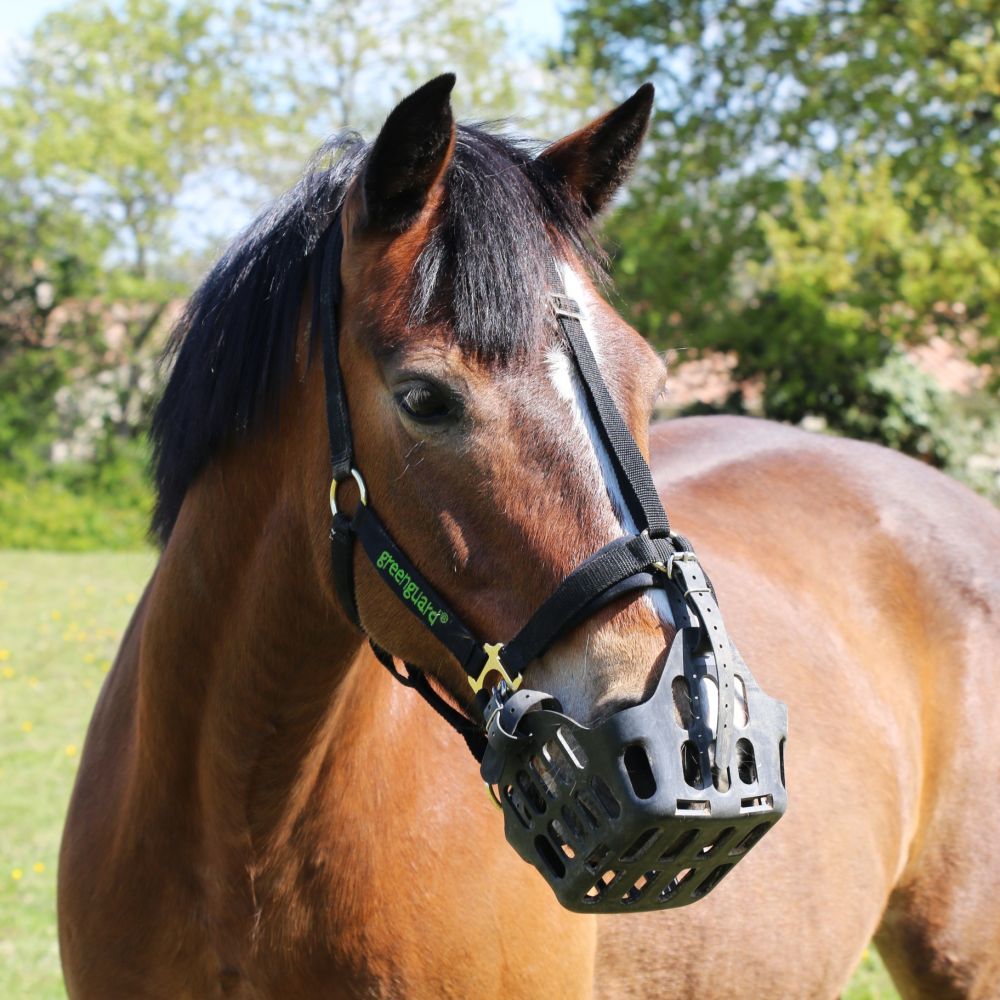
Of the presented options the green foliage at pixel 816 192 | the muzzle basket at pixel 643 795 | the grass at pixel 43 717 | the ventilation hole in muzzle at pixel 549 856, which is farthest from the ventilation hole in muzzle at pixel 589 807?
the green foliage at pixel 816 192

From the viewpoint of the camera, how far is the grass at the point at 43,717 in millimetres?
4895

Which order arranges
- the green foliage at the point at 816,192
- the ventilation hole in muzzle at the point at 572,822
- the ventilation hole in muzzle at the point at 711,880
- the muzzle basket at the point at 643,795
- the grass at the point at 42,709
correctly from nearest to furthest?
the muzzle basket at the point at 643,795
the ventilation hole in muzzle at the point at 572,822
the ventilation hole in muzzle at the point at 711,880
the grass at the point at 42,709
the green foliage at the point at 816,192

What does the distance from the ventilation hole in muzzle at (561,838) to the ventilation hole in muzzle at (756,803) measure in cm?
27

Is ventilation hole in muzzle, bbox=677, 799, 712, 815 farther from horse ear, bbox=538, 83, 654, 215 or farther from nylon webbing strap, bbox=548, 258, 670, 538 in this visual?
horse ear, bbox=538, 83, 654, 215

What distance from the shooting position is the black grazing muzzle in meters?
1.57

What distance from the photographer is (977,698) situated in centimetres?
348

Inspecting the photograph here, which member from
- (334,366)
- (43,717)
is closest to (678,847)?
(334,366)

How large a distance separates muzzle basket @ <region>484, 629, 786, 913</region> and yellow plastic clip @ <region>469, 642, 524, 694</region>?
0.28 feet

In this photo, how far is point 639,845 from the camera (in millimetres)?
1627

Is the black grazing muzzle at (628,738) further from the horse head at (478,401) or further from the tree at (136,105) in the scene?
the tree at (136,105)

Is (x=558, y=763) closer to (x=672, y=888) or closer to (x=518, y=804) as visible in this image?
(x=518, y=804)

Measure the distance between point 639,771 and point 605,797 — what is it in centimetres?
7

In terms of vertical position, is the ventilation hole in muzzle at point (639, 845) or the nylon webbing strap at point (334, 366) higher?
the nylon webbing strap at point (334, 366)

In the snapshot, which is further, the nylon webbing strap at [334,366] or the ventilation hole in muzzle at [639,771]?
the nylon webbing strap at [334,366]
